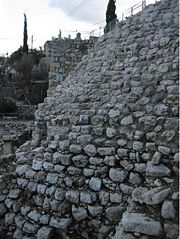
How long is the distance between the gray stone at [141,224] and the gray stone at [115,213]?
1.32 ft

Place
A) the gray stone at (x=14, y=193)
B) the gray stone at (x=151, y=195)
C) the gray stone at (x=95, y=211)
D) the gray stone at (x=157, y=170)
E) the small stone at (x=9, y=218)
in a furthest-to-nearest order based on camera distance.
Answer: the gray stone at (x=14, y=193), the small stone at (x=9, y=218), the gray stone at (x=95, y=211), the gray stone at (x=157, y=170), the gray stone at (x=151, y=195)

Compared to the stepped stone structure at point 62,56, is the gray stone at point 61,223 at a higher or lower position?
lower

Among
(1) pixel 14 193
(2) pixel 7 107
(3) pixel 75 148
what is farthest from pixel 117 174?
(2) pixel 7 107

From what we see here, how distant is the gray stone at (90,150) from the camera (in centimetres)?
625

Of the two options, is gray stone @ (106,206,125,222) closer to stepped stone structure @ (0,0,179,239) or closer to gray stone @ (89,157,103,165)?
stepped stone structure @ (0,0,179,239)

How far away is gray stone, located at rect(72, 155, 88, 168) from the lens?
629cm

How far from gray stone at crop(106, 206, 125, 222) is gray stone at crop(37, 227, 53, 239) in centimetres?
101

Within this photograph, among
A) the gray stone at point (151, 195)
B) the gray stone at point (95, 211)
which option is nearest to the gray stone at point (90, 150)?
the gray stone at point (95, 211)

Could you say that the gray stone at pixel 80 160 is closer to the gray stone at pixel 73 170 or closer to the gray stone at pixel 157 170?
the gray stone at pixel 73 170

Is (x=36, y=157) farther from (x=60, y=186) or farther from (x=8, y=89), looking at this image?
(x=8, y=89)

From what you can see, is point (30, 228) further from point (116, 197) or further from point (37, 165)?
point (116, 197)

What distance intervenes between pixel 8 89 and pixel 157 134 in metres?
35.0

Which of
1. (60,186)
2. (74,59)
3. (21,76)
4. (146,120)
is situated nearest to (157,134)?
(146,120)

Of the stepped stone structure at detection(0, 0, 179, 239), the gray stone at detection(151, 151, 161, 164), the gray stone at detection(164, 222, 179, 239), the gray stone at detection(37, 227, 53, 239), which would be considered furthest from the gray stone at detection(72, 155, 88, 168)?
the gray stone at detection(164, 222, 179, 239)
